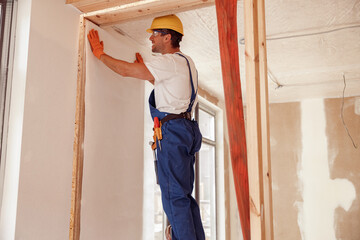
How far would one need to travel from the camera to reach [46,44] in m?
2.13

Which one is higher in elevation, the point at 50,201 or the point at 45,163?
the point at 45,163

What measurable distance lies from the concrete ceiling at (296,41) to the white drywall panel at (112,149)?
44 cm

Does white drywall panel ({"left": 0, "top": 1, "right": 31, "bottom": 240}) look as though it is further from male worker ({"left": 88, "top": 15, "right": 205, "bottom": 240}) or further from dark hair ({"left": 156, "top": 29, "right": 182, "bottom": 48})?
dark hair ({"left": 156, "top": 29, "right": 182, "bottom": 48})

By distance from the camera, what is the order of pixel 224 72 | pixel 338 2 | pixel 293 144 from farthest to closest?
pixel 293 144 → pixel 338 2 → pixel 224 72

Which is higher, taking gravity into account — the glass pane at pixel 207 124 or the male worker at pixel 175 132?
the glass pane at pixel 207 124

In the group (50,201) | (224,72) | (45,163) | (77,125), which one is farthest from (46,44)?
(224,72)

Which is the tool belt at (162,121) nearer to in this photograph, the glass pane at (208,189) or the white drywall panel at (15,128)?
the white drywall panel at (15,128)

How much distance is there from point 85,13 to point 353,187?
4.70 meters

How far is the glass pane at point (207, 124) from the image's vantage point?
5309 millimetres

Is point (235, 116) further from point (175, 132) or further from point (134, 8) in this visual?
point (134, 8)

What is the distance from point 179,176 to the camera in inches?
83.7

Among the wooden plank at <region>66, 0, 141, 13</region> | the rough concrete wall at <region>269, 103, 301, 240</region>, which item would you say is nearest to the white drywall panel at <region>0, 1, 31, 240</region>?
the wooden plank at <region>66, 0, 141, 13</region>

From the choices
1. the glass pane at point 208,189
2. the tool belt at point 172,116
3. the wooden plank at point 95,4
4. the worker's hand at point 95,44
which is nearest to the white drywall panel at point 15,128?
the wooden plank at point 95,4

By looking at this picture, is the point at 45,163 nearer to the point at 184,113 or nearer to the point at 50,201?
the point at 50,201
